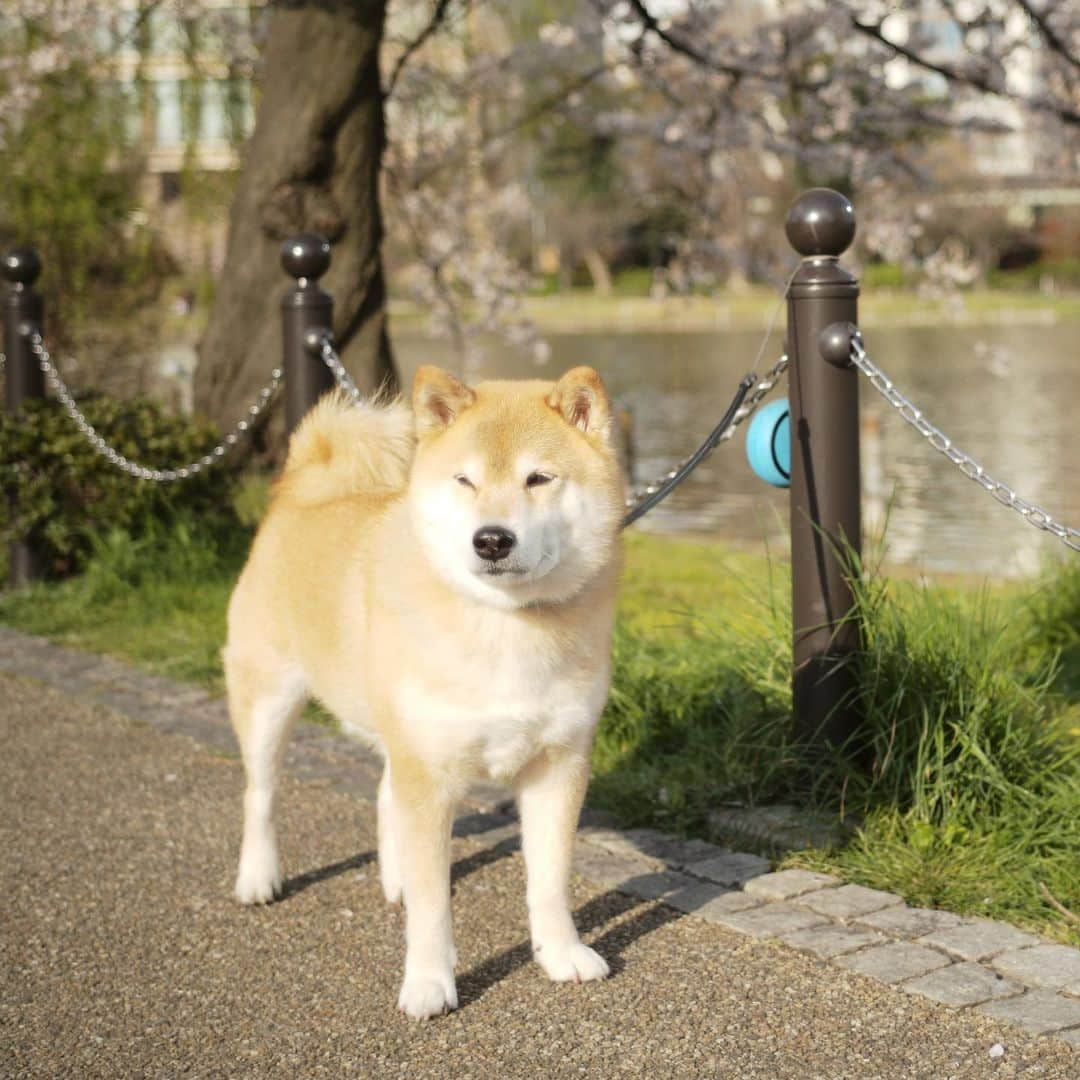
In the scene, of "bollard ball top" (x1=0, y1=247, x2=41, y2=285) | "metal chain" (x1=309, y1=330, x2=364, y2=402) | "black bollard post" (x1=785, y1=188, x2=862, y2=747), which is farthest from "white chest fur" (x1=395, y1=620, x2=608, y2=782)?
"bollard ball top" (x1=0, y1=247, x2=41, y2=285)

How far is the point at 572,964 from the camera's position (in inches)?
138

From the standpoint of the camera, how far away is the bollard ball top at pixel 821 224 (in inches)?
168

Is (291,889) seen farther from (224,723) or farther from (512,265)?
(512,265)

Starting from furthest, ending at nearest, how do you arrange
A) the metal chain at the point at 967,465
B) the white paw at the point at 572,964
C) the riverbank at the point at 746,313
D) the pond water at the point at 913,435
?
the riverbank at the point at 746,313
the pond water at the point at 913,435
the metal chain at the point at 967,465
the white paw at the point at 572,964

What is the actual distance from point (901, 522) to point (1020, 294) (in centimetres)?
4680

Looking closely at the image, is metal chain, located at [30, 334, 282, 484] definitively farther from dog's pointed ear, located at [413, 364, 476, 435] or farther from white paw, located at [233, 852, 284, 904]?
dog's pointed ear, located at [413, 364, 476, 435]

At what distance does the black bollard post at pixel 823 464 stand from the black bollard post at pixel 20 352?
193 inches

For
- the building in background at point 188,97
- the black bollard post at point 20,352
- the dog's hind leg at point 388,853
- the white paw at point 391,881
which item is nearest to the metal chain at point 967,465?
the dog's hind leg at point 388,853

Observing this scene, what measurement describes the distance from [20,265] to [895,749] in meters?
5.54

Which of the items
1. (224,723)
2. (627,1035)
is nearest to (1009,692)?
(627,1035)

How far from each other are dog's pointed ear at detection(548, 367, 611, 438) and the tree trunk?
5212 mm

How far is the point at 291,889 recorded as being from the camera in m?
4.23

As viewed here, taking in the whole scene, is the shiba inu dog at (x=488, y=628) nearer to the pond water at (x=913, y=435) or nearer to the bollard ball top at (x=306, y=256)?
the pond water at (x=913, y=435)

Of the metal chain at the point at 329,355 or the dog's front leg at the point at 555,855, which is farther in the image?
the metal chain at the point at 329,355
